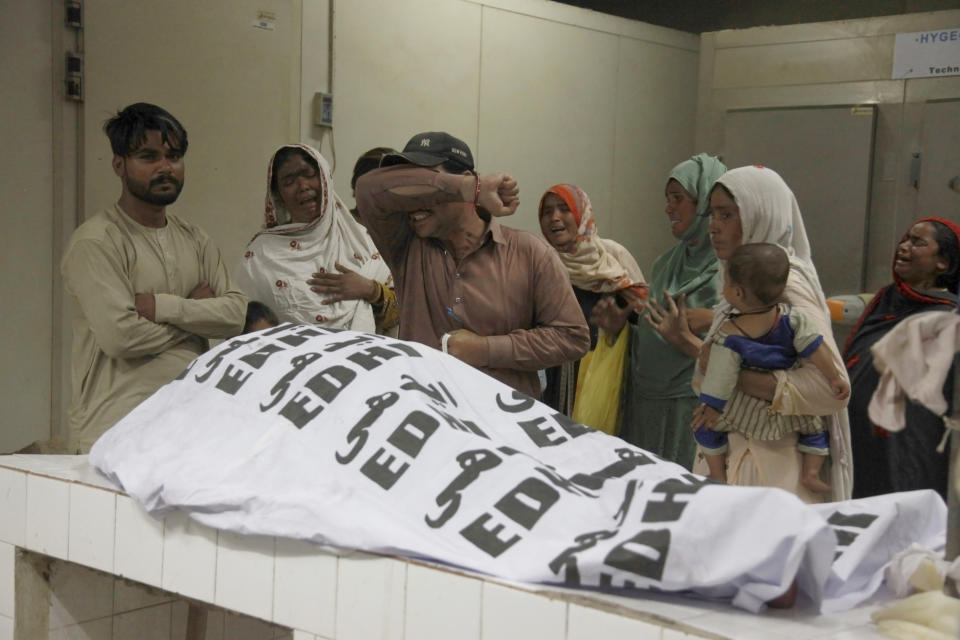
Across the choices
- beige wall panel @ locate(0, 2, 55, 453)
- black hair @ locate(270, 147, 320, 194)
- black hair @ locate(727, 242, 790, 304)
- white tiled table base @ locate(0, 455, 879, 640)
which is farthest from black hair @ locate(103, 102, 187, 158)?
black hair @ locate(727, 242, 790, 304)

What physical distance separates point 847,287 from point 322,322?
2.62 metres

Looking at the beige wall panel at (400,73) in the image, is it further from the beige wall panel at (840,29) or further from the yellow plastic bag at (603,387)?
the yellow plastic bag at (603,387)

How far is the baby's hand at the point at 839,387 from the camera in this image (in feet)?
7.82

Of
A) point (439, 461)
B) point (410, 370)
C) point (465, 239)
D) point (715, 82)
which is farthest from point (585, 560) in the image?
point (715, 82)

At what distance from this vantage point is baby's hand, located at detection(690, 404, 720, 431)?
2.52 meters

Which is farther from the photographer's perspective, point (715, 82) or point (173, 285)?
point (715, 82)

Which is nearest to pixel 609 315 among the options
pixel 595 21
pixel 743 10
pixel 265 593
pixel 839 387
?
pixel 839 387

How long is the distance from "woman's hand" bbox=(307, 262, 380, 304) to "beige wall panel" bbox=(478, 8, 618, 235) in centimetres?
191

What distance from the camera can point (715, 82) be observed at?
508 centimetres

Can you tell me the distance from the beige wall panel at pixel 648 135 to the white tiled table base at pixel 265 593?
147 inches

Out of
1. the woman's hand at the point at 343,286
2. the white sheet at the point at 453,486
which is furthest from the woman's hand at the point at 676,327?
the white sheet at the point at 453,486

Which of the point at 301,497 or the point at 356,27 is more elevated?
the point at 356,27

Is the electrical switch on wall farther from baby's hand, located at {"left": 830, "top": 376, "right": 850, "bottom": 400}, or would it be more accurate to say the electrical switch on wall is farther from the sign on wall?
baby's hand, located at {"left": 830, "top": 376, "right": 850, "bottom": 400}

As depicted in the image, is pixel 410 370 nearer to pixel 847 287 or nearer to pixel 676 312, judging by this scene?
pixel 676 312
